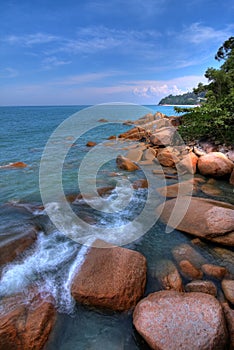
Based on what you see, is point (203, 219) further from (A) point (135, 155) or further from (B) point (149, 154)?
(A) point (135, 155)

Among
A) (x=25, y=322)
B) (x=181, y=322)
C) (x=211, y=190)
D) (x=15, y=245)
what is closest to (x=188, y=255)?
(x=181, y=322)

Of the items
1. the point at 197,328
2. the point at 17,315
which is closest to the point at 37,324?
the point at 17,315

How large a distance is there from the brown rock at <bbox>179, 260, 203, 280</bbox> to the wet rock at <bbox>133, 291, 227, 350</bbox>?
35.1 inches

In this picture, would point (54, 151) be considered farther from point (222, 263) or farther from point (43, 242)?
point (222, 263)

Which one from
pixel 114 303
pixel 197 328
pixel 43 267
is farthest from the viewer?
pixel 43 267

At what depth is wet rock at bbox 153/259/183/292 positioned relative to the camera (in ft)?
12.3

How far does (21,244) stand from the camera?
181 inches

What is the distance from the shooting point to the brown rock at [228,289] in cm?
346

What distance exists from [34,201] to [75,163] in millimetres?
5478

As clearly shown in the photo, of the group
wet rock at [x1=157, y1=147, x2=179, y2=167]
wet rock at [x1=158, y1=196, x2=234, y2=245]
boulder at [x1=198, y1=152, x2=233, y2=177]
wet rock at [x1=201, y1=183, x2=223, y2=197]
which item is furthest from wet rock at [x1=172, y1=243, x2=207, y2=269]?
wet rock at [x1=157, y1=147, x2=179, y2=167]

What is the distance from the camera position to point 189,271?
4129mm

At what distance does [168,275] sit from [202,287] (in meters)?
0.63

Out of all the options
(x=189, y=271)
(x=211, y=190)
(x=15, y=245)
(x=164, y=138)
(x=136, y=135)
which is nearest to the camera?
(x=189, y=271)

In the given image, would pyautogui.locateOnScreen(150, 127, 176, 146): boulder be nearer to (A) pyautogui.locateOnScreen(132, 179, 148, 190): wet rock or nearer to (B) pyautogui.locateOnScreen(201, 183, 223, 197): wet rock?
(A) pyautogui.locateOnScreen(132, 179, 148, 190): wet rock
